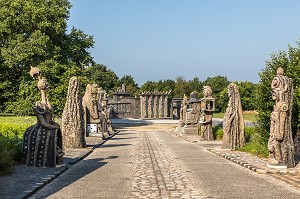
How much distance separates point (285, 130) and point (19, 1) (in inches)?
1281

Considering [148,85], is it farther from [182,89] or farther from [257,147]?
[257,147]

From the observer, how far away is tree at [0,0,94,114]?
1499 inches

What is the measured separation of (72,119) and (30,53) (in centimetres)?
2031

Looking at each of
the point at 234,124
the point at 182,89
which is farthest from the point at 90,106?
the point at 182,89

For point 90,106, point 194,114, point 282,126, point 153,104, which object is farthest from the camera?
point 153,104

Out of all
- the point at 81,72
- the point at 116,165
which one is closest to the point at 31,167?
the point at 116,165

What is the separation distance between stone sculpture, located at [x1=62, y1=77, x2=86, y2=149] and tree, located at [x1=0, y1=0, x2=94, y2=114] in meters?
18.4

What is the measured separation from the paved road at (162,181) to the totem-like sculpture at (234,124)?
154 inches

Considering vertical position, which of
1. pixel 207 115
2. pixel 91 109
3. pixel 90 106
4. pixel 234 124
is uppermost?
pixel 90 106

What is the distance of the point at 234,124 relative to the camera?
19578 mm

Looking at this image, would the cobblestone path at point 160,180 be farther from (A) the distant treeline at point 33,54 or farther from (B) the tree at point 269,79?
(A) the distant treeline at point 33,54

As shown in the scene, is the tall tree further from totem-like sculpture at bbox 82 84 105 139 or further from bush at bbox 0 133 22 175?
bush at bbox 0 133 22 175

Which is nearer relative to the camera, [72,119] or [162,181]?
[162,181]

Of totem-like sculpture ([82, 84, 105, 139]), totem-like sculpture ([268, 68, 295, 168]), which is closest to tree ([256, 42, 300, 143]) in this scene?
totem-like sculpture ([268, 68, 295, 168])
